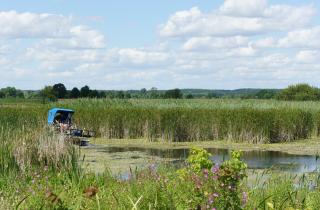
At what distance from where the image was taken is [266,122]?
2397cm

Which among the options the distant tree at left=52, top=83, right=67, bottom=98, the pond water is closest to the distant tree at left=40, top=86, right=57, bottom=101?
the distant tree at left=52, top=83, right=67, bottom=98

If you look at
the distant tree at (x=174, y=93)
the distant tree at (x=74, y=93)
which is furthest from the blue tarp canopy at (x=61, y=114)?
the distant tree at (x=174, y=93)

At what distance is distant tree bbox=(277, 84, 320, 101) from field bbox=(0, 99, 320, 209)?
27.4m

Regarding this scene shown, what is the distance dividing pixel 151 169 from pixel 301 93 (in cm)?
4940

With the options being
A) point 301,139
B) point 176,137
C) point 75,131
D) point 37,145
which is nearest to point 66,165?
point 37,145

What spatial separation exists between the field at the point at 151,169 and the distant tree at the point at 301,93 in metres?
27.4

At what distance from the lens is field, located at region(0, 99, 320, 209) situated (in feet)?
19.2

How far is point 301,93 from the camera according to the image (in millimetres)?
56188

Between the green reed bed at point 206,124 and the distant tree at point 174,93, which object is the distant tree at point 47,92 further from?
the green reed bed at point 206,124

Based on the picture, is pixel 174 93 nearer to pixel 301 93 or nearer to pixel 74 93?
pixel 74 93

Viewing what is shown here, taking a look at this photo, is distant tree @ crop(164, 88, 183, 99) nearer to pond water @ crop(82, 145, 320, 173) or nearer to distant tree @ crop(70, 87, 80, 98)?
distant tree @ crop(70, 87, 80, 98)

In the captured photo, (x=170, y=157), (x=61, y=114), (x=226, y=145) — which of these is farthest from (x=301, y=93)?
(x=170, y=157)

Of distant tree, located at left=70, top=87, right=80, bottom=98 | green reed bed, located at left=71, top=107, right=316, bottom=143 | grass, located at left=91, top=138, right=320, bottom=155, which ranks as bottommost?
grass, located at left=91, top=138, right=320, bottom=155

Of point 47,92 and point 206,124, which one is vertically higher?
point 47,92
